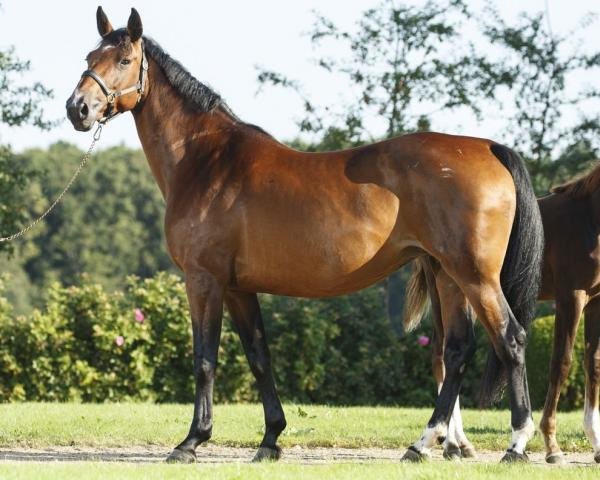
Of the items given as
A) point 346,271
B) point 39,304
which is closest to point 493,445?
point 346,271

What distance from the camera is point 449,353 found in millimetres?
7543

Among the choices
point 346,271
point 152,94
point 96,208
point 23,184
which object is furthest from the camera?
point 96,208

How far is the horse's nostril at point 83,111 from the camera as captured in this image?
7559 mm

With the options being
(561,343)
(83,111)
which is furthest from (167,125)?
(561,343)

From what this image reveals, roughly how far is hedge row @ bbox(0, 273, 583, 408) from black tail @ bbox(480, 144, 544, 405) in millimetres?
7033

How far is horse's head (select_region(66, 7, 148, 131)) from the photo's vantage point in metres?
7.60

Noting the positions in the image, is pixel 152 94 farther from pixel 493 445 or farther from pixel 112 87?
pixel 493 445

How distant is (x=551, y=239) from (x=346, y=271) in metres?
2.23

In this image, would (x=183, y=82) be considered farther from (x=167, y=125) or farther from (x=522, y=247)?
(x=522, y=247)

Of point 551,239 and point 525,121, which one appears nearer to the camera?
point 551,239

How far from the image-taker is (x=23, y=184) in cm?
1688

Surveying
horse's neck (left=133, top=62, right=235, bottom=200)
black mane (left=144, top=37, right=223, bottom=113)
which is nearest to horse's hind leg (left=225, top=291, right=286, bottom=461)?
horse's neck (left=133, top=62, right=235, bottom=200)

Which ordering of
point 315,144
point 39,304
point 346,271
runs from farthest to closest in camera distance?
1. point 39,304
2. point 315,144
3. point 346,271

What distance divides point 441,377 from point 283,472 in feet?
8.13
